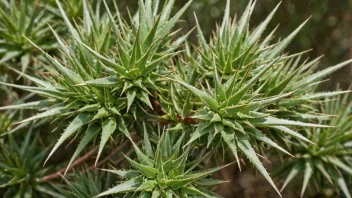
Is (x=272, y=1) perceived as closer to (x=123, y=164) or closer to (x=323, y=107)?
(x=323, y=107)

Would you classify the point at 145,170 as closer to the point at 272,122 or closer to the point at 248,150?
the point at 248,150

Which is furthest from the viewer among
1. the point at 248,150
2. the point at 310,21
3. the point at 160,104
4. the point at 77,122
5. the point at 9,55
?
the point at 310,21

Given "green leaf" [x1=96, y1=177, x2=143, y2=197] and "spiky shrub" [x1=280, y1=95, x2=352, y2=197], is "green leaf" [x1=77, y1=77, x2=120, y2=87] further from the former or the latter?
"spiky shrub" [x1=280, y1=95, x2=352, y2=197]

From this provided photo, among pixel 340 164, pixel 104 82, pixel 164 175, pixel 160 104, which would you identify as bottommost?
pixel 340 164

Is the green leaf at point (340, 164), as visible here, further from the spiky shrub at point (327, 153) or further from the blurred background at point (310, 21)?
the blurred background at point (310, 21)

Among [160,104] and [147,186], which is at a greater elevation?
[160,104]

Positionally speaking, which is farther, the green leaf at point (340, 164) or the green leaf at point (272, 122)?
the green leaf at point (340, 164)

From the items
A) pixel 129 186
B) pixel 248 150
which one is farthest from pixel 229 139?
pixel 129 186

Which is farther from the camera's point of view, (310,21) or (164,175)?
(310,21)

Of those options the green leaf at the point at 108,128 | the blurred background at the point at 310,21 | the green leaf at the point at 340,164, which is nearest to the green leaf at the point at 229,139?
the green leaf at the point at 108,128
